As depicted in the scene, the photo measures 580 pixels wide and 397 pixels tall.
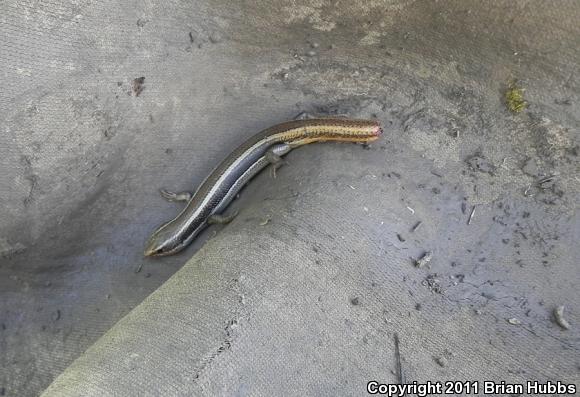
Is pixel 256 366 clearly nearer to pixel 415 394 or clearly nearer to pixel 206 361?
Answer: pixel 206 361

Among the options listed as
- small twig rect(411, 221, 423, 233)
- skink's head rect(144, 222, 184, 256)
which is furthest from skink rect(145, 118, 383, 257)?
small twig rect(411, 221, 423, 233)

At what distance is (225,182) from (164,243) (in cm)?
42

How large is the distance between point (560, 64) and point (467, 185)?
0.58 metres

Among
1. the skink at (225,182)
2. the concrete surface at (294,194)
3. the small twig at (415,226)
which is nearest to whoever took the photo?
the concrete surface at (294,194)

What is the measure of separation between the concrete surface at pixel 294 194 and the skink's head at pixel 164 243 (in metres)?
0.07

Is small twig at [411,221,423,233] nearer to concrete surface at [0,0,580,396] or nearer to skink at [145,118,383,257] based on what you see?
concrete surface at [0,0,580,396]

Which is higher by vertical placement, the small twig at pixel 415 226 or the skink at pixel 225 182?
the small twig at pixel 415 226

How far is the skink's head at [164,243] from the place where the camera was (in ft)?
7.63

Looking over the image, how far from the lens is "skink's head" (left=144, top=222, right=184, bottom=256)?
2.33 m

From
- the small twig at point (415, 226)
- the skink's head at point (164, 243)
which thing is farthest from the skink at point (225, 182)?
the small twig at point (415, 226)

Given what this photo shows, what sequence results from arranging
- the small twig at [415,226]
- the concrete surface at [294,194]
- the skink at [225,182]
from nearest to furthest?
the concrete surface at [294,194], the small twig at [415,226], the skink at [225,182]

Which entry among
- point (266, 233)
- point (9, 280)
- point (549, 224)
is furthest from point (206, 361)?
point (9, 280)

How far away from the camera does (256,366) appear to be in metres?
1.50

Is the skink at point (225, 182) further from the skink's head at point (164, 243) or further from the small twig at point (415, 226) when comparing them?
the small twig at point (415, 226)
